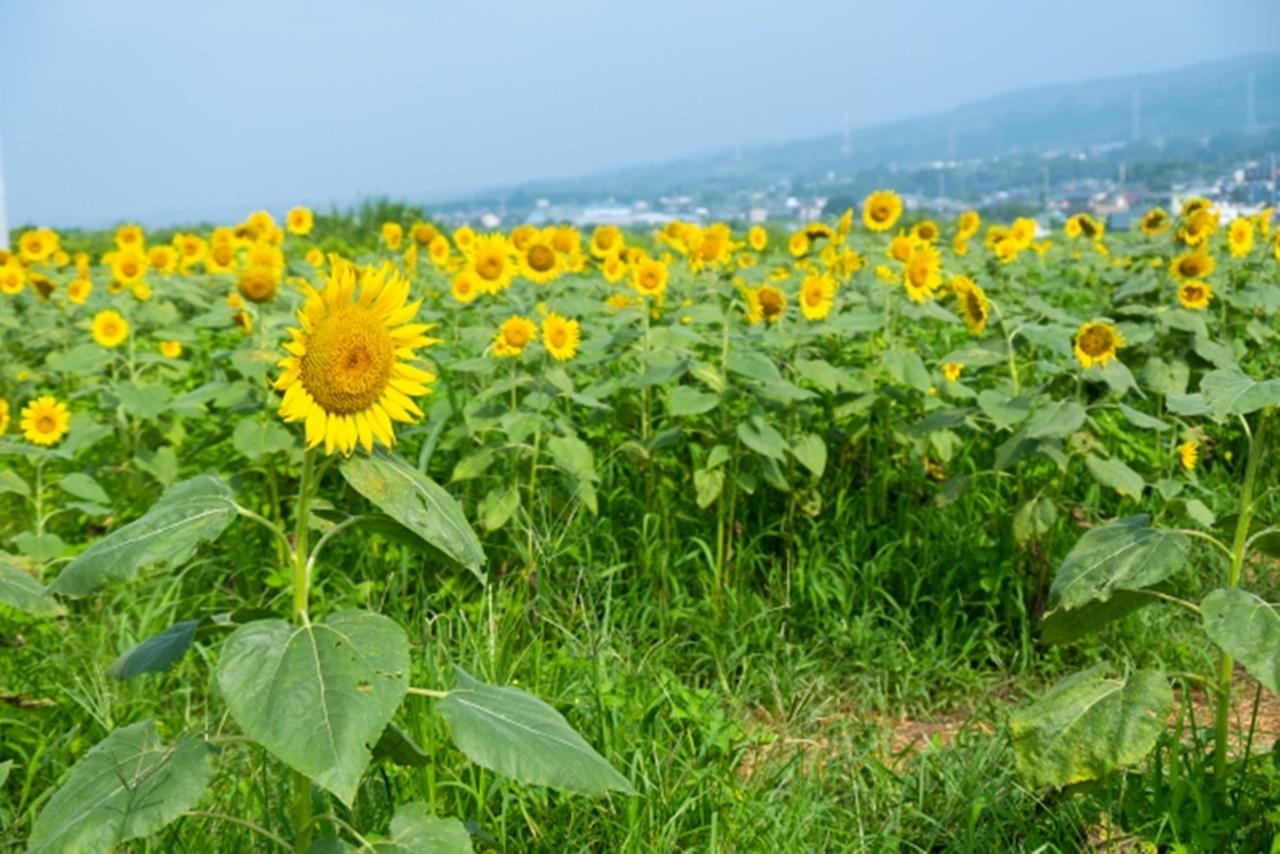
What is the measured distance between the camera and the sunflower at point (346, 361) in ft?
6.15

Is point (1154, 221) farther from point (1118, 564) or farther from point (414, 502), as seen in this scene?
point (414, 502)

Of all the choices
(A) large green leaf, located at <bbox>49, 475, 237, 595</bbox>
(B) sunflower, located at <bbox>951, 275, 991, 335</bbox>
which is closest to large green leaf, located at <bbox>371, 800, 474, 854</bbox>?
(A) large green leaf, located at <bbox>49, 475, 237, 595</bbox>

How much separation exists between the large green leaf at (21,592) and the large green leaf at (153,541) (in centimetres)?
66

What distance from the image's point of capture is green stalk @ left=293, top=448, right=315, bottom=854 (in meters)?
1.89

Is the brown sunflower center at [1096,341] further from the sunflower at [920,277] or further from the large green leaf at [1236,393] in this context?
the large green leaf at [1236,393]

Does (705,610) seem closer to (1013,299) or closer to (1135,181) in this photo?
(1013,299)

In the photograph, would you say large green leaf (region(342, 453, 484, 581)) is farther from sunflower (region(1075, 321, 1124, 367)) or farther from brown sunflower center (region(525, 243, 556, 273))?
brown sunflower center (region(525, 243, 556, 273))

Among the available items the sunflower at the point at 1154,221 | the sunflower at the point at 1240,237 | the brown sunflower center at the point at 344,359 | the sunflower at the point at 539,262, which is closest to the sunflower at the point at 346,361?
the brown sunflower center at the point at 344,359

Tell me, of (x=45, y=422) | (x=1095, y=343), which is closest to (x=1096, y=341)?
(x=1095, y=343)

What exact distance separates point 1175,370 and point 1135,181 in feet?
22.5

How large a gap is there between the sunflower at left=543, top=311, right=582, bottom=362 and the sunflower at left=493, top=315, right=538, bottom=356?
5 cm

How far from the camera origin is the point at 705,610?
3762 millimetres

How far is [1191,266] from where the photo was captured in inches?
188

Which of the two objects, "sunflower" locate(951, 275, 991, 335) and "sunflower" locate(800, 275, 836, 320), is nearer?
"sunflower" locate(951, 275, 991, 335)
